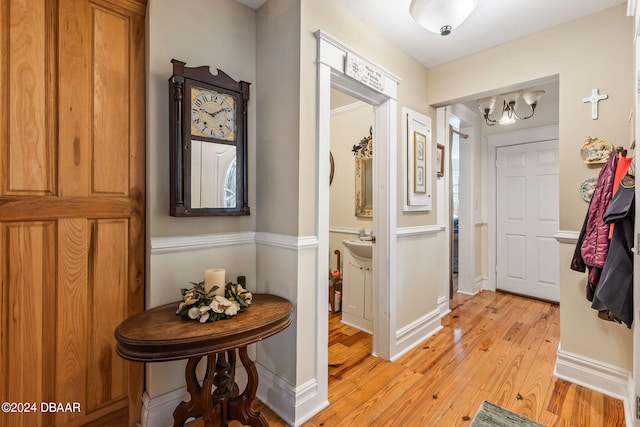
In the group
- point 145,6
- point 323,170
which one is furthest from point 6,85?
point 323,170

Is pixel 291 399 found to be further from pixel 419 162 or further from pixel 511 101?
pixel 511 101

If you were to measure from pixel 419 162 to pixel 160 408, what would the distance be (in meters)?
2.50

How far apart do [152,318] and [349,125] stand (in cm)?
278

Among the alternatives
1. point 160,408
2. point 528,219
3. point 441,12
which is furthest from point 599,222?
point 160,408

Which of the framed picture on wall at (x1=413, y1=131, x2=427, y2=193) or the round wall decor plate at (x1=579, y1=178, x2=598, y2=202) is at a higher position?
the framed picture on wall at (x1=413, y1=131, x2=427, y2=193)

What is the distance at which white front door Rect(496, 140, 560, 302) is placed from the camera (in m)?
3.63

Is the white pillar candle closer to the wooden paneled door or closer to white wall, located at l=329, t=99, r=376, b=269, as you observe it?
the wooden paneled door

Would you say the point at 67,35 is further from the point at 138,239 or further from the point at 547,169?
the point at 547,169

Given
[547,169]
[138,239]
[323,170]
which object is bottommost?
[138,239]

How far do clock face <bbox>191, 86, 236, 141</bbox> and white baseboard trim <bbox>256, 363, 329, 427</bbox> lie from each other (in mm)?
1482

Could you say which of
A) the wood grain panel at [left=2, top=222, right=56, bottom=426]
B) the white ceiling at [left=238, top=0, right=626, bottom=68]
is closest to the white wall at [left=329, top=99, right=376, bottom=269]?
the white ceiling at [left=238, top=0, right=626, bottom=68]

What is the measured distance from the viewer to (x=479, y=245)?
4.15 m

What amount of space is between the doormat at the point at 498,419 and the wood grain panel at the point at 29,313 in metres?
2.19

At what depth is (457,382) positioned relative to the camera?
79.5 inches
